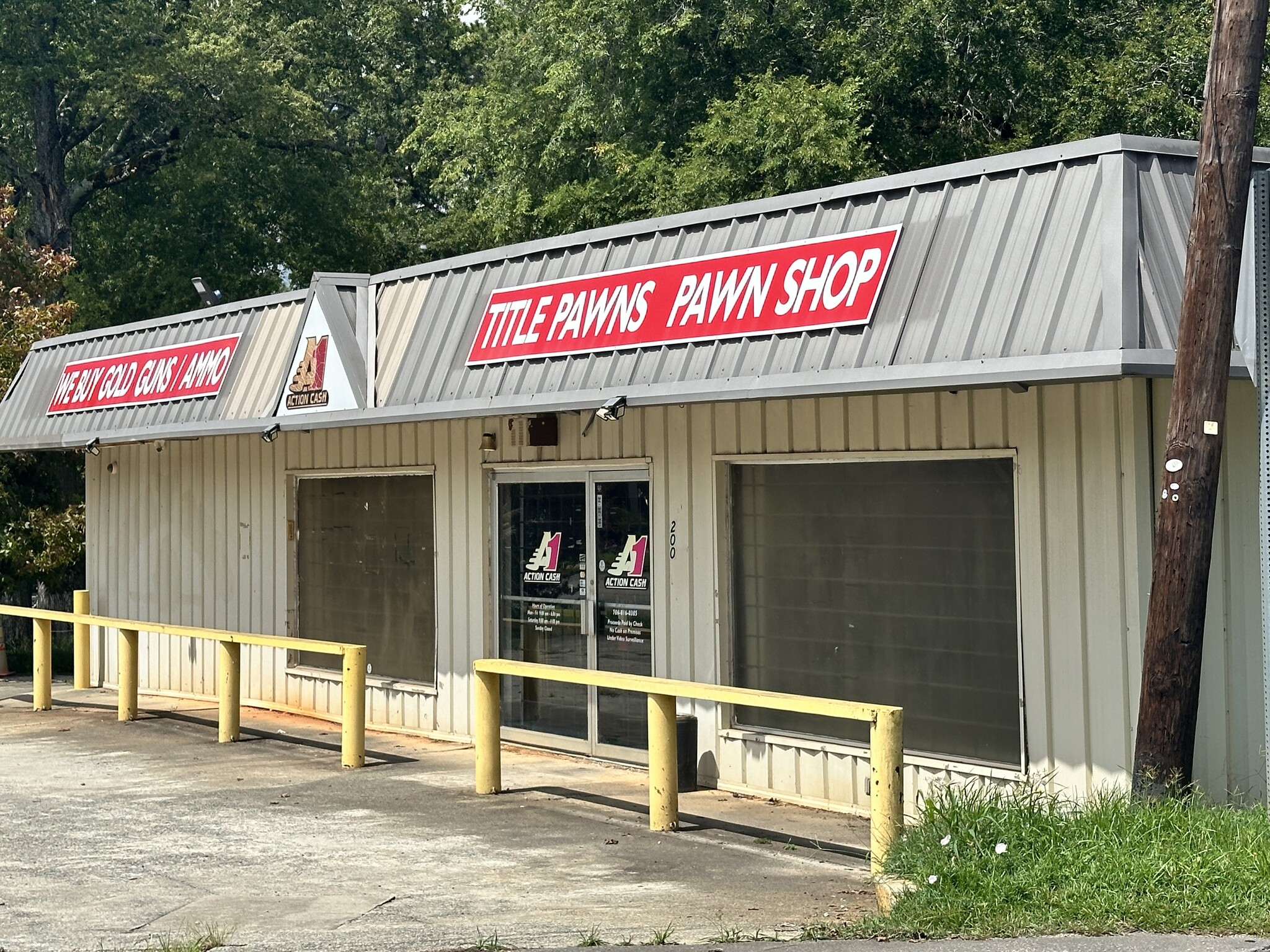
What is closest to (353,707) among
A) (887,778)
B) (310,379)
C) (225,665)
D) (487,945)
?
(225,665)

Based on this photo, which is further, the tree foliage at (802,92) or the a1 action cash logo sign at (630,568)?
the tree foliage at (802,92)

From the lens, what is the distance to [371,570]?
1484 cm

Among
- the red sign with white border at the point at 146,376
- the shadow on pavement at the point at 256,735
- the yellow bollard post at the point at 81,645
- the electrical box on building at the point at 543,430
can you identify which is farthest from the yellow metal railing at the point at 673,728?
the yellow bollard post at the point at 81,645

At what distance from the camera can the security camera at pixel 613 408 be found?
33.7 feet

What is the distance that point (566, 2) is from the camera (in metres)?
29.0

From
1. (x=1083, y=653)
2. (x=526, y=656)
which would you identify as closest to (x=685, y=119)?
(x=526, y=656)

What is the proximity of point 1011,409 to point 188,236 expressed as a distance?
29.8m

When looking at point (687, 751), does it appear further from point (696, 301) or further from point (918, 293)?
point (918, 293)

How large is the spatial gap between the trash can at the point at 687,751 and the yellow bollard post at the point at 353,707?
8.92 feet

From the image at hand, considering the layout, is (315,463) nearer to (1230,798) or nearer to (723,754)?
(723,754)

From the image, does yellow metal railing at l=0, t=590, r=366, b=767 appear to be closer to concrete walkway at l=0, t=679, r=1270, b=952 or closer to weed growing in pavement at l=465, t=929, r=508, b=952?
concrete walkway at l=0, t=679, r=1270, b=952

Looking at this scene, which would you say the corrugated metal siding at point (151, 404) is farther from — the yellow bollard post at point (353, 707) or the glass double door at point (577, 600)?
the yellow bollard post at point (353, 707)

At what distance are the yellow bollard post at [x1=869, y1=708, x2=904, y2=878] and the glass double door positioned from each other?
3637 mm

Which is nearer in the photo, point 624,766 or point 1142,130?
point 624,766
